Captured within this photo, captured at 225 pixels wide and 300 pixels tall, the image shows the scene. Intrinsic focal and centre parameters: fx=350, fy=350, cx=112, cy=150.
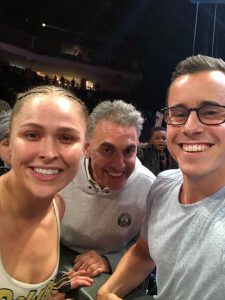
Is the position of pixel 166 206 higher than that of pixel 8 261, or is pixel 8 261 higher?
pixel 166 206

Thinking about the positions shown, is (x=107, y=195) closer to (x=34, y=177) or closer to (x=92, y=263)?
(x=92, y=263)

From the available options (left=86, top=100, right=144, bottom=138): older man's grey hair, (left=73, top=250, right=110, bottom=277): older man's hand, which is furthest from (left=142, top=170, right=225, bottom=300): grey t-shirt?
(left=86, top=100, right=144, bottom=138): older man's grey hair

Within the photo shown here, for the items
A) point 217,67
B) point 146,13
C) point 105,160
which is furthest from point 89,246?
point 146,13

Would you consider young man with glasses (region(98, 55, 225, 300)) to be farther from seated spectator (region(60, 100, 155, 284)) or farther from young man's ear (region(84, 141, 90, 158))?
young man's ear (region(84, 141, 90, 158))

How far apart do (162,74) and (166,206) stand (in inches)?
476

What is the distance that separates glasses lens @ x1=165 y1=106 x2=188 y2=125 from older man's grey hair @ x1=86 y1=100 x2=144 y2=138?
432 millimetres

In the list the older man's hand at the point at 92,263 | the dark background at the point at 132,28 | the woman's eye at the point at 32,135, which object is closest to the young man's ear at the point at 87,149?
the older man's hand at the point at 92,263

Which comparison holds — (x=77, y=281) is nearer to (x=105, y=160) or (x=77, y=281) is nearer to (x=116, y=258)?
(x=116, y=258)

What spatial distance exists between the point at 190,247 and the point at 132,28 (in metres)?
12.0

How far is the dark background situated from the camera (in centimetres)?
1007

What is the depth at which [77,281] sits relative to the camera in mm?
1223

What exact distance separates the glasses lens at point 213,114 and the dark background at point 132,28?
8.01 m

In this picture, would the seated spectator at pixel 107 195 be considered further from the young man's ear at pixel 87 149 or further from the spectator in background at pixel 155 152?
the spectator in background at pixel 155 152

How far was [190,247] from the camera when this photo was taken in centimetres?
94
